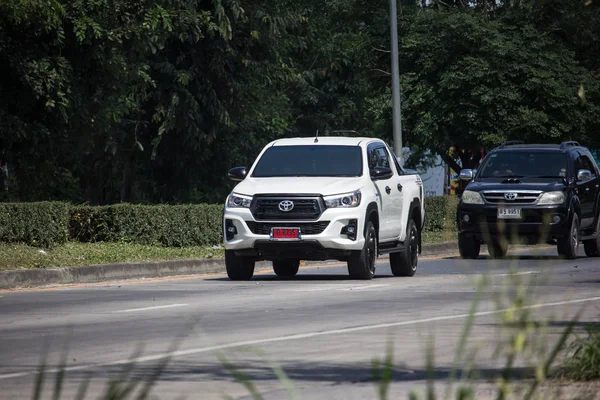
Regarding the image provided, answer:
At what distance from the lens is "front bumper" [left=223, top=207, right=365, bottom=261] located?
17656 millimetres

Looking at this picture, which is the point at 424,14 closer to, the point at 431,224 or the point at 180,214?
the point at 431,224

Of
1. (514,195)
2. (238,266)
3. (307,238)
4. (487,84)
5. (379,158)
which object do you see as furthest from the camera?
(487,84)

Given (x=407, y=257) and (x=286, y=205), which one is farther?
(x=407, y=257)

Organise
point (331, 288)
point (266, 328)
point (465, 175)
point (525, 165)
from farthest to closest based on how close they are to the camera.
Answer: point (465, 175), point (525, 165), point (331, 288), point (266, 328)

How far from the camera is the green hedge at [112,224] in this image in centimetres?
2173

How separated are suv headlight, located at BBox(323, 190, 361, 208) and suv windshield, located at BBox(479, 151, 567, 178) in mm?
6785

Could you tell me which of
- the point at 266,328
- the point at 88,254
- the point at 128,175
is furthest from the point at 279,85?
the point at 266,328

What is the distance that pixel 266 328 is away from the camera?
11242mm

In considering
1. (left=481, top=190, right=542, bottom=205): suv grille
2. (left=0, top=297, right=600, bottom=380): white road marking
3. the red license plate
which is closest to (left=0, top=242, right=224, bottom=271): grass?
the red license plate

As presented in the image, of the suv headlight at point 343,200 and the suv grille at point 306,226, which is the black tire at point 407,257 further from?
the suv grille at point 306,226

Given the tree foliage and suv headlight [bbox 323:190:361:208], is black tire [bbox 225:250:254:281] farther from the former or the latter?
the tree foliage

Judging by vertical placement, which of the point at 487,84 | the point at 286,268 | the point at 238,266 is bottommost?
the point at 286,268

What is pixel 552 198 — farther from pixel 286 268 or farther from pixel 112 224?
pixel 112 224

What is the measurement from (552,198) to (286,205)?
715 cm
